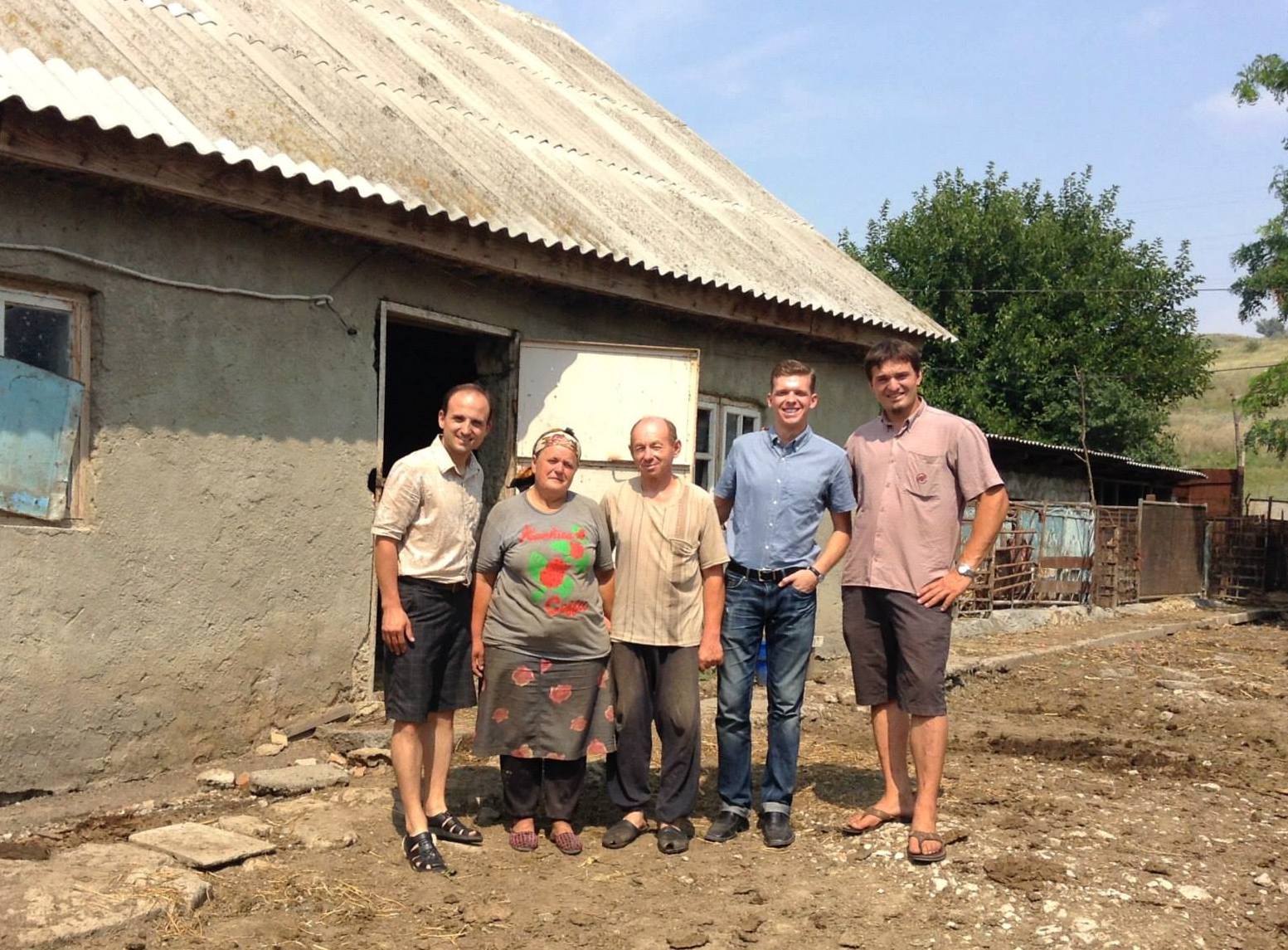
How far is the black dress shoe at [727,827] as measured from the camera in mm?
4625

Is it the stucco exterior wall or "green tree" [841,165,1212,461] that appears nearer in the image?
the stucco exterior wall

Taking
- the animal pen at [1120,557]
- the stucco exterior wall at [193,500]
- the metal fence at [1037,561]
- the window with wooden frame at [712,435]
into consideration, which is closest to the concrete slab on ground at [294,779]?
the stucco exterior wall at [193,500]

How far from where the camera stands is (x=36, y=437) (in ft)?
16.0

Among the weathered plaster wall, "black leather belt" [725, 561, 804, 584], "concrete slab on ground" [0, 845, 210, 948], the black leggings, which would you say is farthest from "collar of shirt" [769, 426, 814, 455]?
the weathered plaster wall

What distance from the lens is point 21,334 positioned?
4891 mm

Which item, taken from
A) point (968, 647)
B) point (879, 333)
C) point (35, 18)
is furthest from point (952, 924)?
point (968, 647)

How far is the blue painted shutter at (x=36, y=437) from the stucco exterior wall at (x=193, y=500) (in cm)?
10

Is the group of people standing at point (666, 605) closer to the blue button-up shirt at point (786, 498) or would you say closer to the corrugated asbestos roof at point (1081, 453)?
the blue button-up shirt at point (786, 498)

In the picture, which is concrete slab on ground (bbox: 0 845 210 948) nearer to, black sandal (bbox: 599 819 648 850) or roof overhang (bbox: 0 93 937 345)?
black sandal (bbox: 599 819 648 850)

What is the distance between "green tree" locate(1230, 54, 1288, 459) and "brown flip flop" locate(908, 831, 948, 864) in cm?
1338

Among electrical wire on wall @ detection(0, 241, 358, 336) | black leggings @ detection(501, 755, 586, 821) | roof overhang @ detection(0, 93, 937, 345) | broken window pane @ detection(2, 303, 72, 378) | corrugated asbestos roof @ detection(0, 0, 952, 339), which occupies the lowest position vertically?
black leggings @ detection(501, 755, 586, 821)

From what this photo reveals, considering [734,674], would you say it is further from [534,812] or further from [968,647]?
[968,647]

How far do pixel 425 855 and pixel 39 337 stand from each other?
2.62 metres

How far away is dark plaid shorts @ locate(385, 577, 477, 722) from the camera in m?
4.25
